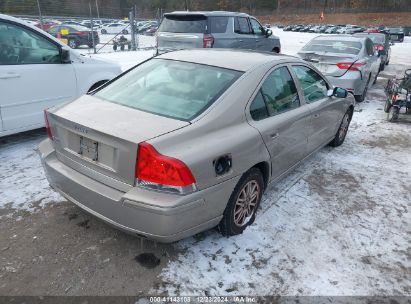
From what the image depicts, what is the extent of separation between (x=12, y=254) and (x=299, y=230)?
99.7 inches

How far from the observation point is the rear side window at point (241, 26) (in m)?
10.5

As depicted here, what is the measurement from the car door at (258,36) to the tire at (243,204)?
898 centimetres

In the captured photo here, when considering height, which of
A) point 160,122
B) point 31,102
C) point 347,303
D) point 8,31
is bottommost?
point 347,303

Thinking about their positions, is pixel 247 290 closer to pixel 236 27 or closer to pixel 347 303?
pixel 347 303

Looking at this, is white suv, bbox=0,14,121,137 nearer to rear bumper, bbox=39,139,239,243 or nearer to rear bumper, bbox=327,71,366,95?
rear bumper, bbox=39,139,239,243

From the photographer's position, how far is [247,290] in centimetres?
261

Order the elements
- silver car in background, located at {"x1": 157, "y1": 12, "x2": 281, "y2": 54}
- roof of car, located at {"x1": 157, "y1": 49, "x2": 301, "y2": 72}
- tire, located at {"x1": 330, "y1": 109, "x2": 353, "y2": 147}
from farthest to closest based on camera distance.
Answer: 1. silver car in background, located at {"x1": 157, "y1": 12, "x2": 281, "y2": 54}
2. tire, located at {"x1": 330, "y1": 109, "x2": 353, "y2": 147}
3. roof of car, located at {"x1": 157, "y1": 49, "x2": 301, "y2": 72}

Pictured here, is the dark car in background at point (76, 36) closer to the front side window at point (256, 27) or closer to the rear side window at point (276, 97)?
the front side window at point (256, 27)

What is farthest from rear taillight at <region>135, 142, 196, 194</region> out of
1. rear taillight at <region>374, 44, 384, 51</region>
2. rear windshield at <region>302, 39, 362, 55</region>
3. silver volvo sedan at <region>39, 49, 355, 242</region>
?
rear taillight at <region>374, 44, 384, 51</region>

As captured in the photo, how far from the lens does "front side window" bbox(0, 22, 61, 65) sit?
4.47 m

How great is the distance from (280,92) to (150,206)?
6.31 ft

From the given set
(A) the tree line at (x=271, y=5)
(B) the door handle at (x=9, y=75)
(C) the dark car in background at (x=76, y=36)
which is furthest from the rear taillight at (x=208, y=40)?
(A) the tree line at (x=271, y=5)

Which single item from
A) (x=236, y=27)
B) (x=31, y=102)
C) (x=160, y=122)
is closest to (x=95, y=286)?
(x=160, y=122)

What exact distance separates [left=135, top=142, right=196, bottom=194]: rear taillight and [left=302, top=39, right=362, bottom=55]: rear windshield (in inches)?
274
